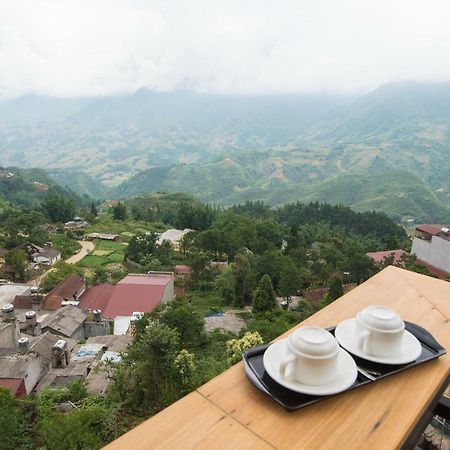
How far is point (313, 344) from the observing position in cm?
146

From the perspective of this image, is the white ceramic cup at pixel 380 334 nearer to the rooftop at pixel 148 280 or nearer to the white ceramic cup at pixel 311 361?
the white ceramic cup at pixel 311 361

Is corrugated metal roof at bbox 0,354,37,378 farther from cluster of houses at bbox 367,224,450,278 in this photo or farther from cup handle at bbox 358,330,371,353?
cluster of houses at bbox 367,224,450,278

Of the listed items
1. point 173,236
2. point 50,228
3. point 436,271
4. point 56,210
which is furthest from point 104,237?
point 436,271

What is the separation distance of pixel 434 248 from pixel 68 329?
20.0 metres

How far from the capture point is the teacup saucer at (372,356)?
161 cm

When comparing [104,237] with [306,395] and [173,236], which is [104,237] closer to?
[173,236]

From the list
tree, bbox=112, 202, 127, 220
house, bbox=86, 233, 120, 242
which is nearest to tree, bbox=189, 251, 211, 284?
house, bbox=86, 233, 120, 242

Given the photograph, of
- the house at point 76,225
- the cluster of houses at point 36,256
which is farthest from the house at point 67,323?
the house at point 76,225

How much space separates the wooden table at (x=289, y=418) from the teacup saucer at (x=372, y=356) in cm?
6

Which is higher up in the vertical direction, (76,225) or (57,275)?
(57,275)

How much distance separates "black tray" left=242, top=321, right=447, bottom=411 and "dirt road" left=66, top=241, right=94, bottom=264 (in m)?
30.0

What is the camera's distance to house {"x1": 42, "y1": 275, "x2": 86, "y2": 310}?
1961cm

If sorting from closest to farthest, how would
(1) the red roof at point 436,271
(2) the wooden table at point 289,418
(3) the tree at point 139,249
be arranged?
(2) the wooden table at point 289,418, (1) the red roof at point 436,271, (3) the tree at point 139,249

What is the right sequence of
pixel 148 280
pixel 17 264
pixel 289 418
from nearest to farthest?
pixel 289 418
pixel 148 280
pixel 17 264
